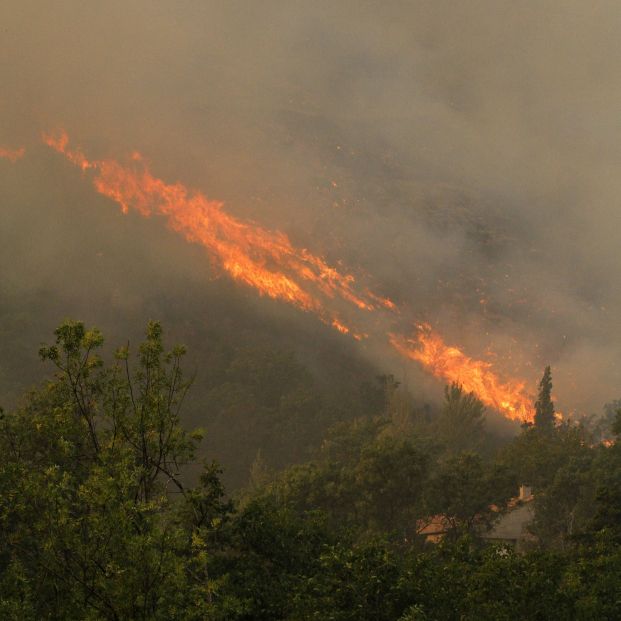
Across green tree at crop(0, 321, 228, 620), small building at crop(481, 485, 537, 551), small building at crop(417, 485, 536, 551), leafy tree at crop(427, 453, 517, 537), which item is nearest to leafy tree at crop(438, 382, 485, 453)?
small building at crop(481, 485, 537, 551)

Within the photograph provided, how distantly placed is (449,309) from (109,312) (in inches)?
3496

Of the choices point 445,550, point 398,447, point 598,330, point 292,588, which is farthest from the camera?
point 598,330

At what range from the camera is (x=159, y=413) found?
76.0ft

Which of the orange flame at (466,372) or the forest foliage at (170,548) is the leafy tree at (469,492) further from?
the orange flame at (466,372)

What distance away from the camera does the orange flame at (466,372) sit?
573 ft

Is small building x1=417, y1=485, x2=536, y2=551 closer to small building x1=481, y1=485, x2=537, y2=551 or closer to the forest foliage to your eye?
small building x1=481, y1=485, x2=537, y2=551

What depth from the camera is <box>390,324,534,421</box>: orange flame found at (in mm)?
174625

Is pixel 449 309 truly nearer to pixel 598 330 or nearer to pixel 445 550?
pixel 598 330

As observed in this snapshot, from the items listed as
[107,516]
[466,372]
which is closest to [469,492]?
[107,516]

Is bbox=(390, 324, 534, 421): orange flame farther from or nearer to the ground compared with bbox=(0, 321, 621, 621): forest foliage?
farther from the ground

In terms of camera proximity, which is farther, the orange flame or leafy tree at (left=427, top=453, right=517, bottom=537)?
the orange flame

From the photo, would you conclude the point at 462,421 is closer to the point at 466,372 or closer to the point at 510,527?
the point at 466,372

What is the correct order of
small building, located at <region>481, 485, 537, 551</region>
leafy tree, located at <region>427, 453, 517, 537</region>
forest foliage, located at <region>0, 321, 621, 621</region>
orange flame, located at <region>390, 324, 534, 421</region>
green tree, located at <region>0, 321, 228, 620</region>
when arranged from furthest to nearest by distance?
orange flame, located at <region>390, 324, 534, 421</region>, small building, located at <region>481, 485, 537, 551</region>, leafy tree, located at <region>427, 453, 517, 537</region>, forest foliage, located at <region>0, 321, 621, 621</region>, green tree, located at <region>0, 321, 228, 620</region>

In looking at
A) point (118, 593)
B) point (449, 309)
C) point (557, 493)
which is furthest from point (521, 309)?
point (118, 593)
